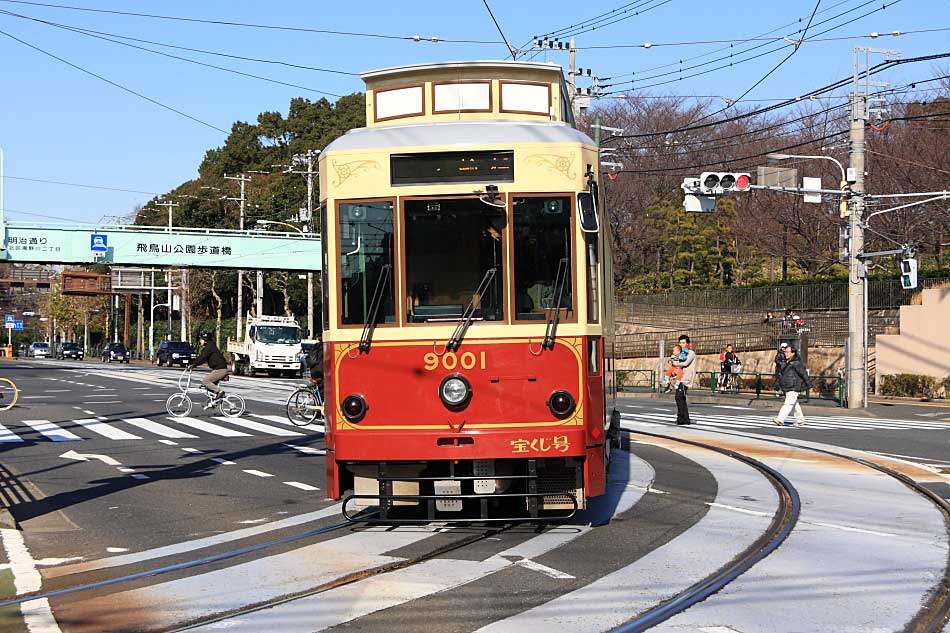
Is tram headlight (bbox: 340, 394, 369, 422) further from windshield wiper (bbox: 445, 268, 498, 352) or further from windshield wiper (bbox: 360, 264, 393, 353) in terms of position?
windshield wiper (bbox: 445, 268, 498, 352)

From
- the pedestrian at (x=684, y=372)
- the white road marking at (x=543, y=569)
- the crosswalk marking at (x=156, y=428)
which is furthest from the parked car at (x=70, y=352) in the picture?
the white road marking at (x=543, y=569)

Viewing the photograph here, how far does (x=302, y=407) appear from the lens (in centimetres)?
2264

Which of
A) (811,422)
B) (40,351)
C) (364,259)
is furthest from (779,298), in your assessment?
(40,351)

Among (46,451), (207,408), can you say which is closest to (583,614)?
(46,451)

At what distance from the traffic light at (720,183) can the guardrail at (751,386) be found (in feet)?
17.8

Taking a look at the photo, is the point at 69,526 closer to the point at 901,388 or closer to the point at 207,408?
the point at 207,408

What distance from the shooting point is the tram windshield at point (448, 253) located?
29.6 ft

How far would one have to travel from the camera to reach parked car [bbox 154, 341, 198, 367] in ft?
220

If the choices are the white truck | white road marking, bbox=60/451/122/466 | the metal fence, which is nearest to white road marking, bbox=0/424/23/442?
white road marking, bbox=60/451/122/466

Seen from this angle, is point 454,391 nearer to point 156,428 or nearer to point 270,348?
point 156,428

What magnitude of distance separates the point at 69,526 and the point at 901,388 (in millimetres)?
29805

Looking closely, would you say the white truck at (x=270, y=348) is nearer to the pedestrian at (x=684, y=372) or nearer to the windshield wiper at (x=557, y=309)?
the pedestrian at (x=684, y=372)

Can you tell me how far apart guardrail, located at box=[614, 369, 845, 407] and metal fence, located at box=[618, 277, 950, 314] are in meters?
6.29

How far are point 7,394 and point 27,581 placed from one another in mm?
22187
